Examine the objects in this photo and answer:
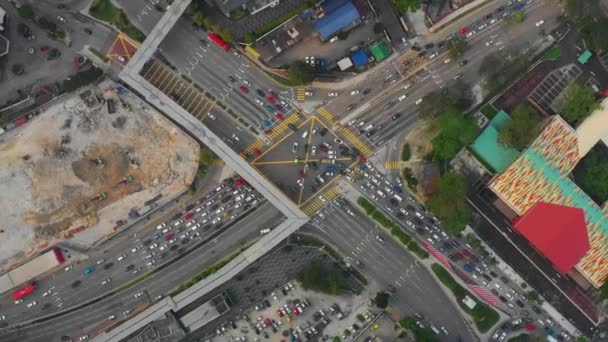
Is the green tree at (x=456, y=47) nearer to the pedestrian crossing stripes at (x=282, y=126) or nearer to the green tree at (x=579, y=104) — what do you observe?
the green tree at (x=579, y=104)

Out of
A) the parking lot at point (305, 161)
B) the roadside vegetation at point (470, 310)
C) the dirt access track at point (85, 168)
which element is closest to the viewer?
the dirt access track at point (85, 168)

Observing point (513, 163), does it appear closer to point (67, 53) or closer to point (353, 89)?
point (353, 89)

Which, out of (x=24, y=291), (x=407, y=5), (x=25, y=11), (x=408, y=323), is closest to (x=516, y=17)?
(x=407, y=5)

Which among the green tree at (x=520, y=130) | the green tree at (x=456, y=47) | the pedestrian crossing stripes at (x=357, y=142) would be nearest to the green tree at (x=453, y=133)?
the green tree at (x=520, y=130)

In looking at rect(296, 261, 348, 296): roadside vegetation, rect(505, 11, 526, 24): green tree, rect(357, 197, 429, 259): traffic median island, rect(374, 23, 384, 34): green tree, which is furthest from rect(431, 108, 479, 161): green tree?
rect(296, 261, 348, 296): roadside vegetation

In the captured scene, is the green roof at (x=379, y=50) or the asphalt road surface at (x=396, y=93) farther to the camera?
the asphalt road surface at (x=396, y=93)

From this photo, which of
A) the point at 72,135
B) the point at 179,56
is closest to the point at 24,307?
the point at 72,135

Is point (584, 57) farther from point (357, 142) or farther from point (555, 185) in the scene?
point (357, 142)

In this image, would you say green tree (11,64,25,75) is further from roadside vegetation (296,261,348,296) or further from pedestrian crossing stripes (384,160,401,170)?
pedestrian crossing stripes (384,160,401,170)
